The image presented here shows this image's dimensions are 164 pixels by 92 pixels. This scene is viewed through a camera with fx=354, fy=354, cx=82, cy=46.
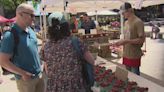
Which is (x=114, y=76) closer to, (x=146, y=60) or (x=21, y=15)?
(x=21, y=15)

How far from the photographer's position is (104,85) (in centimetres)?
419

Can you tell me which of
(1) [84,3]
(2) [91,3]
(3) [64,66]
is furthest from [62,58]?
(2) [91,3]

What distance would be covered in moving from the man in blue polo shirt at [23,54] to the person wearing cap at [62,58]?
0.68 meters

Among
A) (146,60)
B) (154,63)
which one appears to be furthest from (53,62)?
(146,60)

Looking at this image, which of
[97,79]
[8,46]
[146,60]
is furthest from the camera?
[146,60]

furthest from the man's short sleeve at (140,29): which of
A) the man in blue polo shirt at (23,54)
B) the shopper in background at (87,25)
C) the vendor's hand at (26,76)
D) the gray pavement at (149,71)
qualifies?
the shopper in background at (87,25)

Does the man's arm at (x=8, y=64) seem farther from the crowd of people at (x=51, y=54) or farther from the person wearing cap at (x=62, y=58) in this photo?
the person wearing cap at (x=62, y=58)

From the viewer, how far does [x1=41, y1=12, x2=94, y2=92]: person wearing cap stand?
10.7 feet

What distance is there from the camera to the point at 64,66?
10.9 ft

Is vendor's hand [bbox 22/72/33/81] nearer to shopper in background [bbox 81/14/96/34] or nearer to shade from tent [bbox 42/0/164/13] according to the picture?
shade from tent [bbox 42/0/164/13]

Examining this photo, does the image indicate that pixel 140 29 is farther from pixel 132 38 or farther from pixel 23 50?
pixel 23 50

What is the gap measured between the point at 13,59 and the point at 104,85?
3.63ft

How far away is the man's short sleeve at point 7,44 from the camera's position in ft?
12.8

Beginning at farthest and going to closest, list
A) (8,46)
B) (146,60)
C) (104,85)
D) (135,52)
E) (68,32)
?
(146,60) < (135,52) < (104,85) < (8,46) < (68,32)
